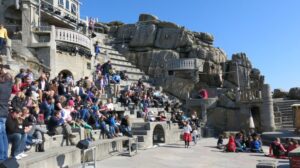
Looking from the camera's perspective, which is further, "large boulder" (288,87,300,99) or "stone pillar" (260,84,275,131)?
"large boulder" (288,87,300,99)

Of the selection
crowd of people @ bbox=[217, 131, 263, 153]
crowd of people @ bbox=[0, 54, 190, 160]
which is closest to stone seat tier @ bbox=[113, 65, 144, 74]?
crowd of people @ bbox=[0, 54, 190, 160]

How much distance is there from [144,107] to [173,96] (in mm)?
9825

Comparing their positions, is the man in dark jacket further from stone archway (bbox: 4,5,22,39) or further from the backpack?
stone archway (bbox: 4,5,22,39)

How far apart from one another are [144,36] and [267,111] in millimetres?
18386

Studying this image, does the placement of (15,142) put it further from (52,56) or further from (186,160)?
(52,56)

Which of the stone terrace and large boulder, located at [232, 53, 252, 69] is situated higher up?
large boulder, located at [232, 53, 252, 69]

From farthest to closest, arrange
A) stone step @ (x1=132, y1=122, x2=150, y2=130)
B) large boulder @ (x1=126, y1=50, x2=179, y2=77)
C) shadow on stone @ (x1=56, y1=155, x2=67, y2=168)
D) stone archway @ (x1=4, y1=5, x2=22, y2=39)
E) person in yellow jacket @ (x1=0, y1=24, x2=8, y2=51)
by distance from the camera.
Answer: large boulder @ (x1=126, y1=50, x2=179, y2=77) < stone archway @ (x1=4, y1=5, x2=22, y2=39) < stone step @ (x1=132, y1=122, x2=150, y2=130) < person in yellow jacket @ (x1=0, y1=24, x2=8, y2=51) < shadow on stone @ (x1=56, y1=155, x2=67, y2=168)

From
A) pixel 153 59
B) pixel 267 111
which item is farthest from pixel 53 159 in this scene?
pixel 153 59

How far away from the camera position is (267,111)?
22531 millimetres

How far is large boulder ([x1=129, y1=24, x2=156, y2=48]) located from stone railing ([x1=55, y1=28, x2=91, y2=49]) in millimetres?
12173

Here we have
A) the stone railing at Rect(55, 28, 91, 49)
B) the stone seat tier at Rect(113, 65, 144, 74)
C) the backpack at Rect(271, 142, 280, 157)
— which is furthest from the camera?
the stone seat tier at Rect(113, 65, 144, 74)

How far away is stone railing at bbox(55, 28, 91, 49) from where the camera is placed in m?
23.1

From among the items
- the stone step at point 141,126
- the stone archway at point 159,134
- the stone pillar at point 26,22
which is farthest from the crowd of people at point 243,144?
A: the stone pillar at point 26,22

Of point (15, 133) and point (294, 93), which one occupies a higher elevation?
point (294, 93)
